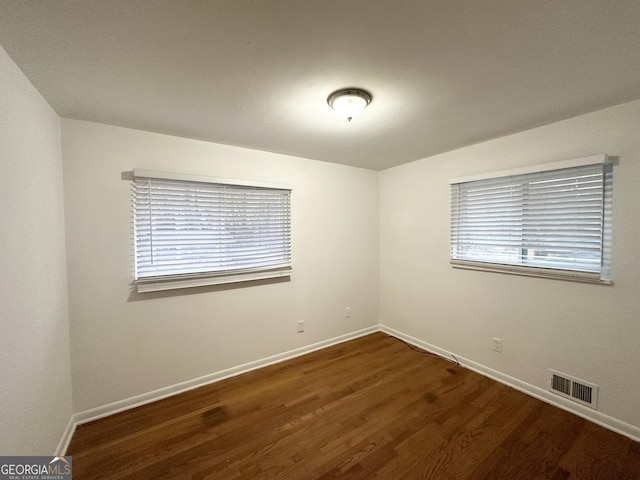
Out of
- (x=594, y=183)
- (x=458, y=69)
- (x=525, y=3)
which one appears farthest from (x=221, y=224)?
(x=594, y=183)

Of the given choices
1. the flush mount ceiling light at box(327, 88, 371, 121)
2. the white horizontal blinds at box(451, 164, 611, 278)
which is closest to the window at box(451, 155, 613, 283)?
the white horizontal blinds at box(451, 164, 611, 278)

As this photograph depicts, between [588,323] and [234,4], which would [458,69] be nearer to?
[234,4]

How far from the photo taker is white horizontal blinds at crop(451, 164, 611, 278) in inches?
72.4

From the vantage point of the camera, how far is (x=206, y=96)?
5.22ft

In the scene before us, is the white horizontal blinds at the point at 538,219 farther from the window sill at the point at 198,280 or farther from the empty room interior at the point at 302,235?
the window sill at the point at 198,280

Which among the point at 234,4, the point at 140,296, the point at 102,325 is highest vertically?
the point at 234,4

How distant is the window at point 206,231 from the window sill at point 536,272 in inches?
77.2

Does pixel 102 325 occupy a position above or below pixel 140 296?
below

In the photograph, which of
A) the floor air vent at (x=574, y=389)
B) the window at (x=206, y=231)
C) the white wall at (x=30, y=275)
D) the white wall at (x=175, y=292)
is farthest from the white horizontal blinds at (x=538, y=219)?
the white wall at (x=30, y=275)

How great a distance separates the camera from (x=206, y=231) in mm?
2342

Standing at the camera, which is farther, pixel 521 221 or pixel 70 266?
pixel 521 221

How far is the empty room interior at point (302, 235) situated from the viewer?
44.8 inches

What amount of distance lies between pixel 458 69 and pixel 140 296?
2799 mm

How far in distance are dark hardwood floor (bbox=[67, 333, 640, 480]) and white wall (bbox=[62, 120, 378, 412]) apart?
0.33 meters
